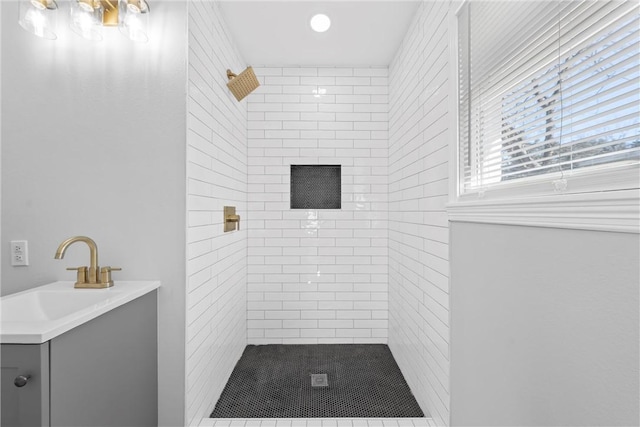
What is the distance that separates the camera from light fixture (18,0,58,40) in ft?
5.21

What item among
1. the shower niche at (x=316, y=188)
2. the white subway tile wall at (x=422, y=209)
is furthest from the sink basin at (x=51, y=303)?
the shower niche at (x=316, y=188)

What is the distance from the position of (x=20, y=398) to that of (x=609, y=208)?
65.7 inches

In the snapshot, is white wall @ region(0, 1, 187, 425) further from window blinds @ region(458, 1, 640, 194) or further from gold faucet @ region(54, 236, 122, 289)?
window blinds @ region(458, 1, 640, 194)

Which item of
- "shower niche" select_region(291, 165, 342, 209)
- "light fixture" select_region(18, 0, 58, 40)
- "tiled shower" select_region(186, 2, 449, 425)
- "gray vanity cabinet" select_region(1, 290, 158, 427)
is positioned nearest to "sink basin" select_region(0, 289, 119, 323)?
"gray vanity cabinet" select_region(1, 290, 158, 427)

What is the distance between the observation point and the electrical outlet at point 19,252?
178cm

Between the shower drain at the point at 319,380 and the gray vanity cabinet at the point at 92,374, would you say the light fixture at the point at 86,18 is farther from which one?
the shower drain at the point at 319,380

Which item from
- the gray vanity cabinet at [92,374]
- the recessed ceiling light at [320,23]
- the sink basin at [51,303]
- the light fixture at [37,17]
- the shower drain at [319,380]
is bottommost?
the shower drain at [319,380]

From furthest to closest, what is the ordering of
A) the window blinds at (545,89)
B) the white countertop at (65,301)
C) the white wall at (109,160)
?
1. the white wall at (109,160)
2. the white countertop at (65,301)
3. the window blinds at (545,89)

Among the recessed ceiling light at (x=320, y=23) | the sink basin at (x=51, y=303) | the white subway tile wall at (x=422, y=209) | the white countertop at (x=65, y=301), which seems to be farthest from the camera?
the recessed ceiling light at (x=320, y=23)

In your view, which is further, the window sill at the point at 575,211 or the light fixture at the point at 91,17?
the light fixture at the point at 91,17

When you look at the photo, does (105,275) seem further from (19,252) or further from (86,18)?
→ (86,18)

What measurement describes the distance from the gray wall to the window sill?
29 millimetres

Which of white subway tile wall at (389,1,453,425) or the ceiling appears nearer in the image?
white subway tile wall at (389,1,453,425)

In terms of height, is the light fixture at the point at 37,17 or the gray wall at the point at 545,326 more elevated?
the light fixture at the point at 37,17
